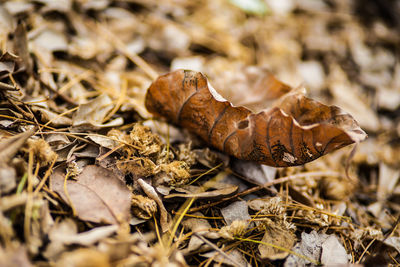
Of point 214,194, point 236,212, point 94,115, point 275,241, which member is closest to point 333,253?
point 275,241

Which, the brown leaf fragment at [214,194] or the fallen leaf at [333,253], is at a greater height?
the brown leaf fragment at [214,194]

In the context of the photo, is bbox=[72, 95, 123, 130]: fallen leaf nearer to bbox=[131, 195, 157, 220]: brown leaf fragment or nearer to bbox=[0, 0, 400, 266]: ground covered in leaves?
bbox=[0, 0, 400, 266]: ground covered in leaves

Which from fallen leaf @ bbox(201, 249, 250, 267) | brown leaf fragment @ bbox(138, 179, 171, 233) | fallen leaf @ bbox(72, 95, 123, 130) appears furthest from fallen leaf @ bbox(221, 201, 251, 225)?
fallen leaf @ bbox(72, 95, 123, 130)

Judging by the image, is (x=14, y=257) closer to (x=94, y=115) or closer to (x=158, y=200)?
(x=158, y=200)

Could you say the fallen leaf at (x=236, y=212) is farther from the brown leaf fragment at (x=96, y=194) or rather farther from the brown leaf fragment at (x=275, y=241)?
the brown leaf fragment at (x=96, y=194)

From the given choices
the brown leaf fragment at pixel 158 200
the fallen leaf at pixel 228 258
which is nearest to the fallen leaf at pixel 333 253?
the fallen leaf at pixel 228 258


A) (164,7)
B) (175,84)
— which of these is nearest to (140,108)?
(175,84)

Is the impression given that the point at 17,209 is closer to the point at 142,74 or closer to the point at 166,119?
the point at 166,119
